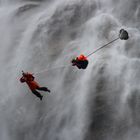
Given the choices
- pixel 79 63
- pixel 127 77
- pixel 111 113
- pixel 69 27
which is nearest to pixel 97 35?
pixel 69 27

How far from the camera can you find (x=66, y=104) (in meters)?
19.1

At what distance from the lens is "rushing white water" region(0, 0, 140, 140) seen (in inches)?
714

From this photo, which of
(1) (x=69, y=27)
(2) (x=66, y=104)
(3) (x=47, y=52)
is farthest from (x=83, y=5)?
(2) (x=66, y=104)

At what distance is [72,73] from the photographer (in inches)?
783

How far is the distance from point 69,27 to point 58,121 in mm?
6532

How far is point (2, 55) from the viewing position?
2289cm

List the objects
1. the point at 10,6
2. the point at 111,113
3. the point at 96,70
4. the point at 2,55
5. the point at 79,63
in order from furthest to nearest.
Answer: the point at 10,6 < the point at 2,55 < the point at 96,70 < the point at 111,113 < the point at 79,63

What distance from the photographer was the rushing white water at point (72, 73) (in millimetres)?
18125

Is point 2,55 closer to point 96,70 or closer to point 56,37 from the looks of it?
point 56,37

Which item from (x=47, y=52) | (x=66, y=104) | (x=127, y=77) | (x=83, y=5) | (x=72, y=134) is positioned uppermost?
(x=83, y=5)

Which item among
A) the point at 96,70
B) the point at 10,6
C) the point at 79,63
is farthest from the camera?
the point at 10,6

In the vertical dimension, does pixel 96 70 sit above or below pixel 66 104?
above

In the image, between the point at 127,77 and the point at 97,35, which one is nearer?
the point at 127,77

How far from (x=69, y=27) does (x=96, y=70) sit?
4.28 meters
